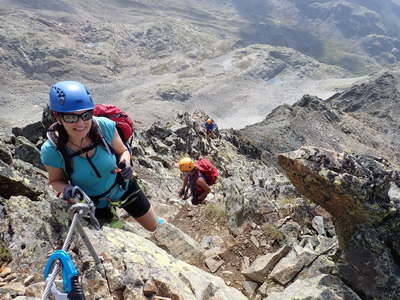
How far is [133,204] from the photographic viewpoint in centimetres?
691

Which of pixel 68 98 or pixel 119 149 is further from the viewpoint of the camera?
pixel 119 149

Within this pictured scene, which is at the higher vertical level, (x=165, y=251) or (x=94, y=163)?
(x=94, y=163)

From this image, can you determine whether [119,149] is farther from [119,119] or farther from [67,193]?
[119,119]

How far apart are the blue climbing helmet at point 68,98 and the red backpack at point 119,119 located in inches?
76.8

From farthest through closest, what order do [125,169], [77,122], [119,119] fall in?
[119,119], [125,169], [77,122]

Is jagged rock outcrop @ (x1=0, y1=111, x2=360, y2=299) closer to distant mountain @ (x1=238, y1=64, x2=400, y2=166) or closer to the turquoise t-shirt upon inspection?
the turquoise t-shirt

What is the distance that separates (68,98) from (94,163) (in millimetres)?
1249

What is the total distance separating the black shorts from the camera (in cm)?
646

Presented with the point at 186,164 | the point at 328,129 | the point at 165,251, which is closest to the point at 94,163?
the point at 165,251

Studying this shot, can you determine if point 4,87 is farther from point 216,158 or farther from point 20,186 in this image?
point 20,186

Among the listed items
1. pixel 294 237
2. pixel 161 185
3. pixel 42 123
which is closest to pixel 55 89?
pixel 294 237

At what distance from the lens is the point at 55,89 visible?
4.93 metres

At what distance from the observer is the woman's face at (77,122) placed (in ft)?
16.0

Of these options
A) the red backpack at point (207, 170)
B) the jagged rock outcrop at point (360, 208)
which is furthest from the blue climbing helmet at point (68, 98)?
the red backpack at point (207, 170)
